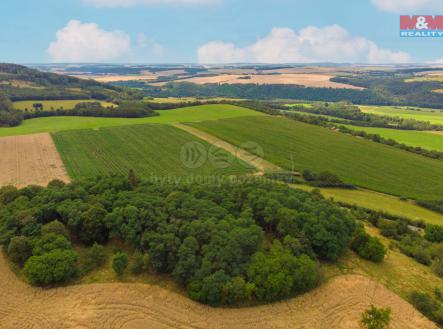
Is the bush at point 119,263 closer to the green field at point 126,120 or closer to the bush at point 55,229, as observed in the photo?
the bush at point 55,229

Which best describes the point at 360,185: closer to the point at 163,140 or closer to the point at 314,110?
the point at 163,140

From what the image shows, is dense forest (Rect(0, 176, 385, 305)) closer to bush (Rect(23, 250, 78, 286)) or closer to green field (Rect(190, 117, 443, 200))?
bush (Rect(23, 250, 78, 286))

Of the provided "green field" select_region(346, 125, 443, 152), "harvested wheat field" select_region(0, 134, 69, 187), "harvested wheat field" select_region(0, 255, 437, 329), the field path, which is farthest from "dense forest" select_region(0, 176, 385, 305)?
"green field" select_region(346, 125, 443, 152)

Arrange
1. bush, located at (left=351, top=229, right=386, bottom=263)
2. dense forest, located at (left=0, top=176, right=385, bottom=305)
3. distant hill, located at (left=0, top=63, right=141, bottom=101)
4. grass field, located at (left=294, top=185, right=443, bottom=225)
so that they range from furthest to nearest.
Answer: distant hill, located at (left=0, top=63, right=141, bottom=101) < grass field, located at (left=294, top=185, right=443, bottom=225) < bush, located at (left=351, top=229, right=386, bottom=263) < dense forest, located at (left=0, top=176, right=385, bottom=305)

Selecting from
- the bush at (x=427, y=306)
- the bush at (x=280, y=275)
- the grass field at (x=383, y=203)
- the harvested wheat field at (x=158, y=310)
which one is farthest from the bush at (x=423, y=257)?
the bush at (x=280, y=275)

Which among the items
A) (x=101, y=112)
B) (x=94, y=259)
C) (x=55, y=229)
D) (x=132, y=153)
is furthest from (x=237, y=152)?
(x=101, y=112)

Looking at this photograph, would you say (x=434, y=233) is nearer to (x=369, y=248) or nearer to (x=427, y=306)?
(x=369, y=248)

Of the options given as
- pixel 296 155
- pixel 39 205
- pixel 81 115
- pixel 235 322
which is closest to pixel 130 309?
pixel 235 322
